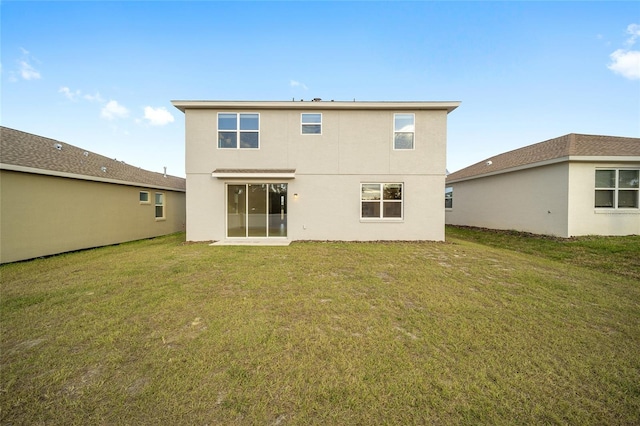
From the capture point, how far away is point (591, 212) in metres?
11.0

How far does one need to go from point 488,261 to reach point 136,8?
62.1ft

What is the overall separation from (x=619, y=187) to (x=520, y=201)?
3.52 m

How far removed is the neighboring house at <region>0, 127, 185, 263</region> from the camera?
7.84 meters

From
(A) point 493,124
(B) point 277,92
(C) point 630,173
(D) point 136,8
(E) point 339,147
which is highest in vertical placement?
(D) point 136,8

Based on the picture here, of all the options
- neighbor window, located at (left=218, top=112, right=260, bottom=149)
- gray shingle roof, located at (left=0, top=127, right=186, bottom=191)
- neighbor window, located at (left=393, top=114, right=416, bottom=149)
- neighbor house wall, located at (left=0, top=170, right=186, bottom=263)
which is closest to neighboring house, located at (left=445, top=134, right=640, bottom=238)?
neighbor window, located at (left=393, top=114, right=416, bottom=149)

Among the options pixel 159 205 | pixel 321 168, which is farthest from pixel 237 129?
pixel 159 205

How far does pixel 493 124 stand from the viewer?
1714 centimetres

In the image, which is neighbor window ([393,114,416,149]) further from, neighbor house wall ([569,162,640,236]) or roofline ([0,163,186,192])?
roofline ([0,163,186,192])

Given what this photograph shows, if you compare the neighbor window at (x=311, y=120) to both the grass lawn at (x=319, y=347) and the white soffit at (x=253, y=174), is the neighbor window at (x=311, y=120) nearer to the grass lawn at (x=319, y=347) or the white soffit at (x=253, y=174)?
the white soffit at (x=253, y=174)

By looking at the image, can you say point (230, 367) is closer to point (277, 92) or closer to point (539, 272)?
point (539, 272)

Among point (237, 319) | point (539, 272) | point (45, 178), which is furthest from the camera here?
point (45, 178)

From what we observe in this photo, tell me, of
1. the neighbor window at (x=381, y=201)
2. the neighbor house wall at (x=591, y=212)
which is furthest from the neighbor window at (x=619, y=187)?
the neighbor window at (x=381, y=201)

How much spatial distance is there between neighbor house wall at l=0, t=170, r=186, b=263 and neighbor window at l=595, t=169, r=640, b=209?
22.1 metres

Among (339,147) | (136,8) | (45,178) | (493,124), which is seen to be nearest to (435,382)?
(339,147)
